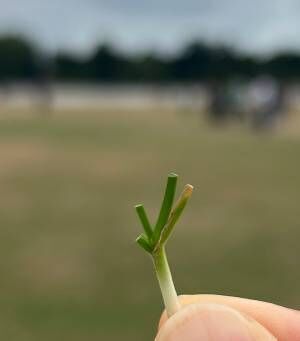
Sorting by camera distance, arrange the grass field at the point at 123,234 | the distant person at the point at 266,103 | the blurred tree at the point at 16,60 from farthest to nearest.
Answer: the blurred tree at the point at 16,60 < the distant person at the point at 266,103 < the grass field at the point at 123,234

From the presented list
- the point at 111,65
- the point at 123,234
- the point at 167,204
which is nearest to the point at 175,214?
the point at 167,204

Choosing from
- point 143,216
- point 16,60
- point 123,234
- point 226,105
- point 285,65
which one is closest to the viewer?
point 143,216

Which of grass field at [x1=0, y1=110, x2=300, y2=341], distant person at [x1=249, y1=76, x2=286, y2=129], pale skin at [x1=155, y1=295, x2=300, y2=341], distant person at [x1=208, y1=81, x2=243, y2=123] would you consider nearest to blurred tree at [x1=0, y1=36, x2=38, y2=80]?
distant person at [x1=208, y1=81, x2=243, y2=123]

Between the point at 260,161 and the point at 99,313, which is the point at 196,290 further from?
the point at 260,161

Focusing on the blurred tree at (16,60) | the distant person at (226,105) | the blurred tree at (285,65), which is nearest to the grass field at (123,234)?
the distant person at (226,105)

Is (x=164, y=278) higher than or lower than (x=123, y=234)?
higher

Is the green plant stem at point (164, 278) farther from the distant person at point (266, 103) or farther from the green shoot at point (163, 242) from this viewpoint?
the distant person at point (266, 103)

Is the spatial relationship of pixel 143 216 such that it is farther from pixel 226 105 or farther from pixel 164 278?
pixel 226 105
